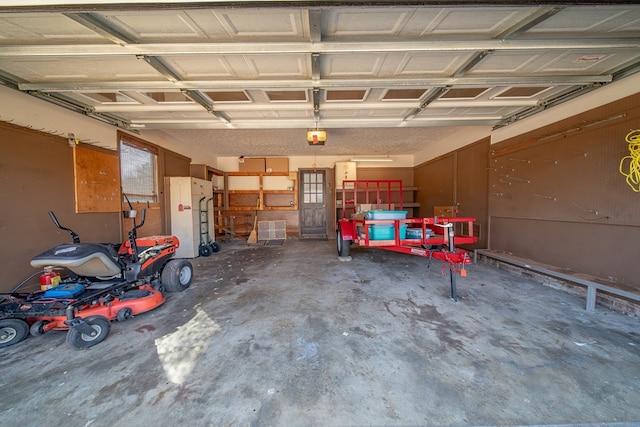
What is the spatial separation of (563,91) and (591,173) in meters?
1.25

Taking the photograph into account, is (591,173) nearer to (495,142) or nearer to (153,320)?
(495,142)

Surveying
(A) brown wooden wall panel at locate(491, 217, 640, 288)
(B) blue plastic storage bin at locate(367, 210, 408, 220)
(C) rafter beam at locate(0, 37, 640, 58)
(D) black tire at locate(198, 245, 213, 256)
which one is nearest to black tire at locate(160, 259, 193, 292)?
(D) black tire at locate(198, 245, 213, 256)

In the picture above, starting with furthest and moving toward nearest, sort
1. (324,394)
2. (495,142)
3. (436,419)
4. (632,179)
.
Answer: (495,142), (632,179), (324,394), (436,419)

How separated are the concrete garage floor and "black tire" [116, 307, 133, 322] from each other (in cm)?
9

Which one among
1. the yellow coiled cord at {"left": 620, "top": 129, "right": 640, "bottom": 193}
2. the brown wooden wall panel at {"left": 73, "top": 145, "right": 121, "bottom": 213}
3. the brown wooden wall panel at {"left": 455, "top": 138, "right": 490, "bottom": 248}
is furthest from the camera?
the brown wooden wall panel at {"left": 455, "top": 138, "right": 490, "bottom": 248}

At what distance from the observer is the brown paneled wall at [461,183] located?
504 centimetres

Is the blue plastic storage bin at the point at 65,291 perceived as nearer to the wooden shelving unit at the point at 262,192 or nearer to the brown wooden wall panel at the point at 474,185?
the wooden shelving unit at the point at 262,192

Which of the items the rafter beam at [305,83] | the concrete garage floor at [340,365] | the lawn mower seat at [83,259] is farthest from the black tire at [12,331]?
the rafter beam at [305,83]

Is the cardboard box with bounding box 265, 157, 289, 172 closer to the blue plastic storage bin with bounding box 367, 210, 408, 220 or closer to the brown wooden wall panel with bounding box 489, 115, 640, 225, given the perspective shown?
the blue plastic storage bin with bounding box 367, 210, 408, 220

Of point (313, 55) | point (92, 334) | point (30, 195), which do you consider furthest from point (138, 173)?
point (313, 55)

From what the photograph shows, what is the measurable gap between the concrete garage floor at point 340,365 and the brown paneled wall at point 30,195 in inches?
58.5

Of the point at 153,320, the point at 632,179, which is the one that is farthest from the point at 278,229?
the point at 632,179

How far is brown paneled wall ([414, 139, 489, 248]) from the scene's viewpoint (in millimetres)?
5043

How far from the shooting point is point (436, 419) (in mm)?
1275
